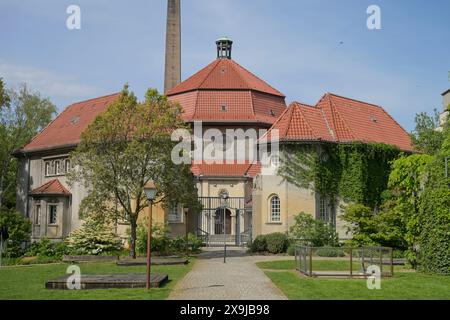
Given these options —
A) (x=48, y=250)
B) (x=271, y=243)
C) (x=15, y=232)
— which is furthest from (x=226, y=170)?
(x=48, y=250)

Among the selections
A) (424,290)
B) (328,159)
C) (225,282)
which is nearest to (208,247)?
(328,159)

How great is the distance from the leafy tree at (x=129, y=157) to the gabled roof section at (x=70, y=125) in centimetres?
1586

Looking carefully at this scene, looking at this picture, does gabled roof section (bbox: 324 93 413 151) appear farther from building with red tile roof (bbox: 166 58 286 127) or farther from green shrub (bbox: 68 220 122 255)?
green shrub (bbox: 68 220 122 255)

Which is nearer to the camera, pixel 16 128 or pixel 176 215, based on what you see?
pixel 176 215

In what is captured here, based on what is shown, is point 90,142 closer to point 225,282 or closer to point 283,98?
point 225,282

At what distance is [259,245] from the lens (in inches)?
Answer: 1244

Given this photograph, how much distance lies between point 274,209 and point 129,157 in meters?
9.99

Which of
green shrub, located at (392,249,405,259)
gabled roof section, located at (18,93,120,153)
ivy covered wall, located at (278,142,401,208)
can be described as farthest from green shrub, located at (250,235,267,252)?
gabled roof section, located at (18,93,120,153)

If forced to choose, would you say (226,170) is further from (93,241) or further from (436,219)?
(436,219)

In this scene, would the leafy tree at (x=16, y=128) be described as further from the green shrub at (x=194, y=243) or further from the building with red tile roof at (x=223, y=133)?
the green shrub at (x=194, y=243)

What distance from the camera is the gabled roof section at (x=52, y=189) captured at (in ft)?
137

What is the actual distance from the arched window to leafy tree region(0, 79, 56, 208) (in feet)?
91.5

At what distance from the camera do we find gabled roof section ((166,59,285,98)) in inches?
1865

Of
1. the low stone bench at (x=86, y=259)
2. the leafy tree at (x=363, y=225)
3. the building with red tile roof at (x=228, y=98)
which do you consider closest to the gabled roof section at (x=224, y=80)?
the building with red tile roof at (x=228, y=98)
